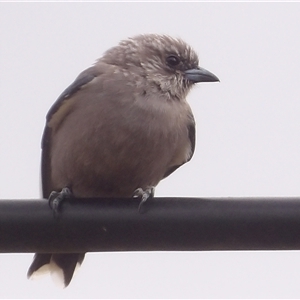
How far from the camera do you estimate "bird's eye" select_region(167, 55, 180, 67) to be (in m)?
5.70

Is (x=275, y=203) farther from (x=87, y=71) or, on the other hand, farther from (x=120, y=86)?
(x=87, y=71)

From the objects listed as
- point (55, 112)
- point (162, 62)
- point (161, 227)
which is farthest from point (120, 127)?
point (161, 227)

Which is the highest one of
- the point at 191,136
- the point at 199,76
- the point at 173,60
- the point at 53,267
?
the point at 173,60

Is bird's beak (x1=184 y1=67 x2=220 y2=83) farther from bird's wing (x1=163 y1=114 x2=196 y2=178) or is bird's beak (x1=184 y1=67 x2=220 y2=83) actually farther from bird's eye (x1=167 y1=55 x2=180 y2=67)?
bird's wing (x1=163 y1=114 x2=196 y2=178)

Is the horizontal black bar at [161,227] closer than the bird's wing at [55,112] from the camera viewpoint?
Yes

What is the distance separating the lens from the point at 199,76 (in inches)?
225

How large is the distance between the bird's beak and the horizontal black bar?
2583 millimetres

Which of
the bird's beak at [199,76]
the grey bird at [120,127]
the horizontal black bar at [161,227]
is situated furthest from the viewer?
the bird's beak at [199,76]

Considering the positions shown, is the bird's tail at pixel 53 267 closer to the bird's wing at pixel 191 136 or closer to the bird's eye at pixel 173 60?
the bird's wing at pixel 191 136

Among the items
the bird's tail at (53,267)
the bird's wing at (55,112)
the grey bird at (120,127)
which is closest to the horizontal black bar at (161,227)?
the grey bird at (120,127)

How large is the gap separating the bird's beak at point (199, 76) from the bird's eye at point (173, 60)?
114 millimetres

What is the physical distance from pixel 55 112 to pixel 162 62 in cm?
99

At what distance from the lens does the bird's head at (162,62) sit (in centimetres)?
545

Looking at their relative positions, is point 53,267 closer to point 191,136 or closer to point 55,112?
point 55,112
